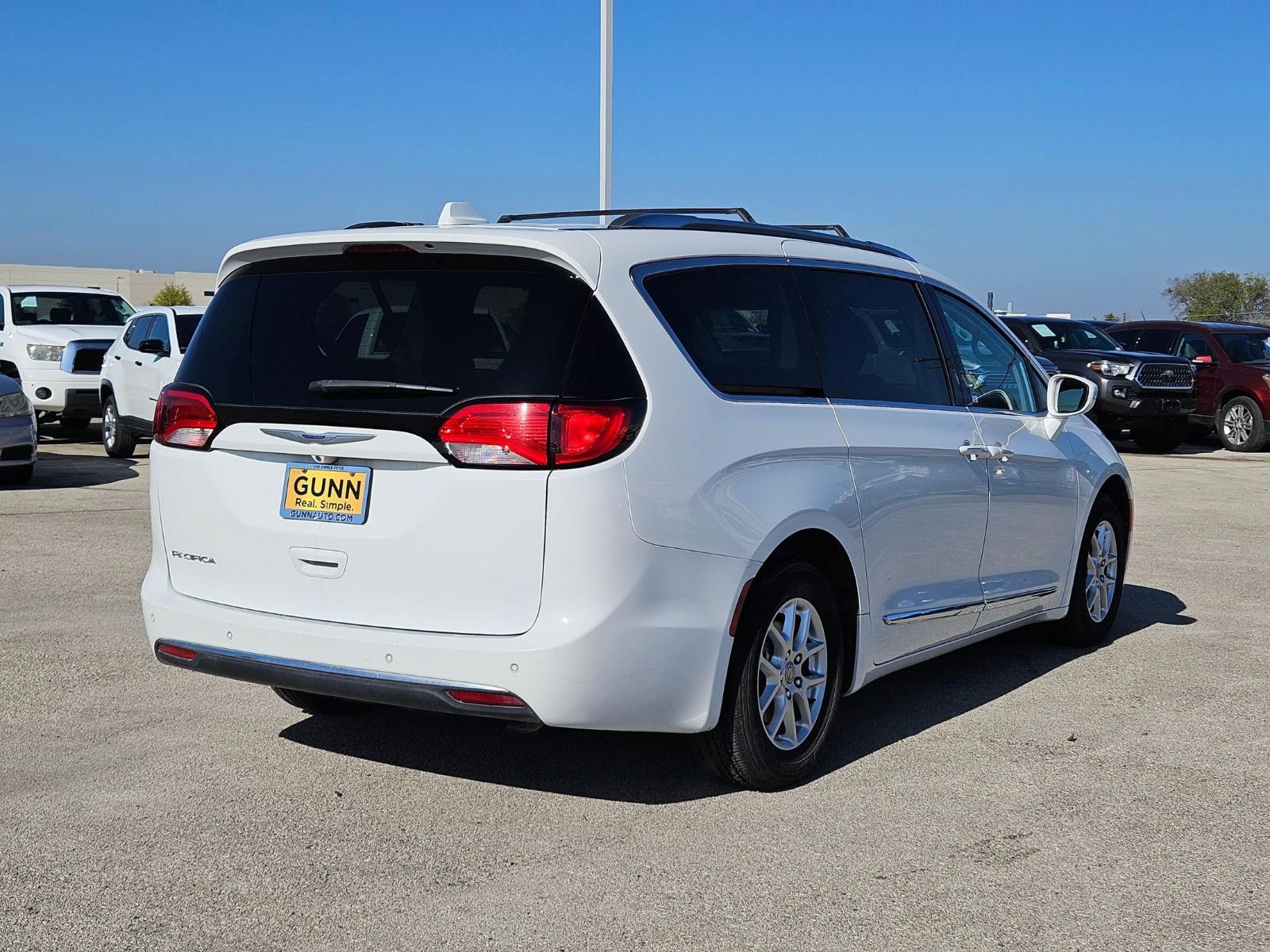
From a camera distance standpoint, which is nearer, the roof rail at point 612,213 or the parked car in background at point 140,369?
the roof rail at point 612,213

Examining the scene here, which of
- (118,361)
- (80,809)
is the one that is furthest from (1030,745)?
(118,361)

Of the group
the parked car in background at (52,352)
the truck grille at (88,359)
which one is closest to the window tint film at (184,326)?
the truck grille at (88,359)

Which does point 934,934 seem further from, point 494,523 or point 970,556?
point 970,556

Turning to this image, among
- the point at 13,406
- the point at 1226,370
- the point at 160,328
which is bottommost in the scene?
the point at 13,406

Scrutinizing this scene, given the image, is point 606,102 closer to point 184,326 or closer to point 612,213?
point 184,326

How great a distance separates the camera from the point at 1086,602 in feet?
23.9

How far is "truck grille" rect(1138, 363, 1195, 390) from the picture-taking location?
20953 millimetres

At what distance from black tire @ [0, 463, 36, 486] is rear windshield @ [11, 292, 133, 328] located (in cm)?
671

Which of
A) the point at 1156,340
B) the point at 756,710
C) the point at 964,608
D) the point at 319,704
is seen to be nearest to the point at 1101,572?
the point at 964,608

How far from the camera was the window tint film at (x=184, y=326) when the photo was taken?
16062mm

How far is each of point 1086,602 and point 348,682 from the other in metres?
4.23

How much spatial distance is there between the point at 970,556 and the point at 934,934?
2509mm

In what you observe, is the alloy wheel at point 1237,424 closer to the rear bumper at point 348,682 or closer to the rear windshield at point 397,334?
the rear windshield at point 397,334

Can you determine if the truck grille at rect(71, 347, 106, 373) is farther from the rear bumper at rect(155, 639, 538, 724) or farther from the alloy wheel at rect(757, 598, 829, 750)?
the alloy wheel at rect(757, 598, 829, 750)
